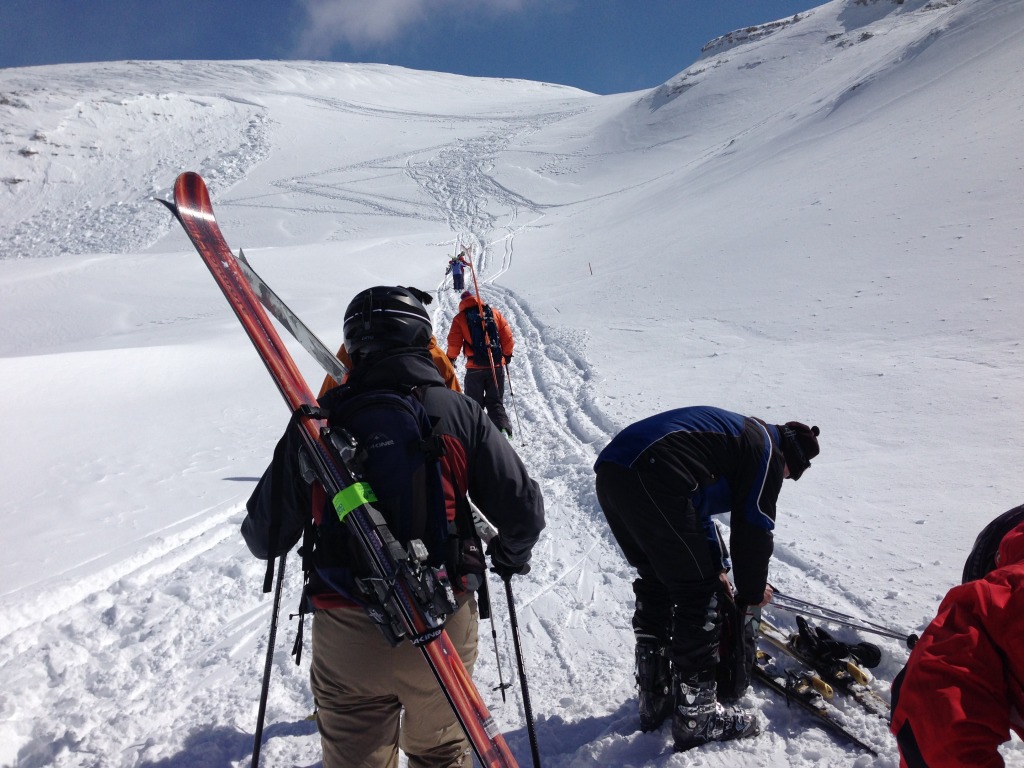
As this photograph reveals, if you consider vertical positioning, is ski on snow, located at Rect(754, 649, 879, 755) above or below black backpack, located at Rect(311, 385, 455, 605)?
below

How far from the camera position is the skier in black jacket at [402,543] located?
1935 millimetres

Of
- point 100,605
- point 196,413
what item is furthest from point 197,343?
point 100,605

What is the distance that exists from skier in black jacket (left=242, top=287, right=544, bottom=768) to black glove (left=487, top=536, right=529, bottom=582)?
57 mm

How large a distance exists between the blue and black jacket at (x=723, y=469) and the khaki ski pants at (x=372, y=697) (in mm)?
973

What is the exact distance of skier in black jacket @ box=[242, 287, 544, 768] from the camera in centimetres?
193

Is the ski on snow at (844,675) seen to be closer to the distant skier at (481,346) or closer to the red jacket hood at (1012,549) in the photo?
the red jacket hood at (1012,549)

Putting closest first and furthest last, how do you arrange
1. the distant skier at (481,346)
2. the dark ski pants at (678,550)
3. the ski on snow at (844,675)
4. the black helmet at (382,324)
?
1. the black helmet at (382,324)
2. the dark ski pants at (678,550)
3. the ski on snow at (844,675)
4. the distant skier at (481,346)

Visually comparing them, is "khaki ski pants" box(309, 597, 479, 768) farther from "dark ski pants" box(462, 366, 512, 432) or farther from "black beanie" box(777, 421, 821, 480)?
"dark ski pants" box(462, 366, 512, 432)

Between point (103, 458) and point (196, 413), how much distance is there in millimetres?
1727

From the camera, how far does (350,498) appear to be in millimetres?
1802

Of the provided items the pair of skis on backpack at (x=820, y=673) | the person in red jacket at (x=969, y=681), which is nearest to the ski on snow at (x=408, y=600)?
the person in red jacket at (x=969, y=681)

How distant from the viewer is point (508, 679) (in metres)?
3.31

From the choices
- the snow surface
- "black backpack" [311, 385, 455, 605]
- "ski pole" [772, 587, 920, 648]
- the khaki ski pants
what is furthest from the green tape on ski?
"ski pole" [772, 587, 920, 648]

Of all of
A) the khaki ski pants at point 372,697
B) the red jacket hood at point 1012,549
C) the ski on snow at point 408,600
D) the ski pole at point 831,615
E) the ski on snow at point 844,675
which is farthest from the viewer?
the ski pole at point 831,615
